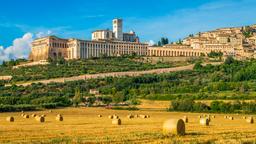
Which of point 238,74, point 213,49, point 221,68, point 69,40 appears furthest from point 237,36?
point 238,74

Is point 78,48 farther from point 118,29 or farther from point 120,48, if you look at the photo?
point 118,29

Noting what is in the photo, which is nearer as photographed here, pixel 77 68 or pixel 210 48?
pixel 77 68

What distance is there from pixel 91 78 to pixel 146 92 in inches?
778

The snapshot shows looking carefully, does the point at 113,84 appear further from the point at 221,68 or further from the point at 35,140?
the point at 35,140

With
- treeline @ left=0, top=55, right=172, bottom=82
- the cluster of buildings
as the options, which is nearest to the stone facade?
the cluster of buildings

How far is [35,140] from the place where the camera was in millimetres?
18953

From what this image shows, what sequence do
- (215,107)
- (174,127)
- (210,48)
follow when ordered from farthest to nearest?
(210,48) → (215,107) → (174,127)

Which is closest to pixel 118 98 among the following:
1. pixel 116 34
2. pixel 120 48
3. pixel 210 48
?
pixel 120 48

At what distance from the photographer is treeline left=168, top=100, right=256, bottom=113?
190 feet

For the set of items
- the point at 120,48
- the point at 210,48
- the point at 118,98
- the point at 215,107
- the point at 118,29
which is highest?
the point at 118,29

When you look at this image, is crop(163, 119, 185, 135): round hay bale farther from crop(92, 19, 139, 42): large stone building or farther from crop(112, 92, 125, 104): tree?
crop(92, 19, 139, 42): large stone building

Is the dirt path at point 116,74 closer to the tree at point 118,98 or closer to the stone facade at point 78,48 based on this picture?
the tree at point 118,98

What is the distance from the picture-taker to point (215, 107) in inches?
2325

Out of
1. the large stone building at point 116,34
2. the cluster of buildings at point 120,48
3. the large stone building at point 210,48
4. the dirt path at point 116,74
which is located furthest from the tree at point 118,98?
the large stone building at point 116,34
